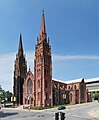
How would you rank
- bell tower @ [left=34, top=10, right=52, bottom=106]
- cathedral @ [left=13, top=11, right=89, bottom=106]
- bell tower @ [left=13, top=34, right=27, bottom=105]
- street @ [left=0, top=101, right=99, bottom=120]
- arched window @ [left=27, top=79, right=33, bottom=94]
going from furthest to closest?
bell tower @ [left=13, top=34, right=27, bottom=105] → arched window @ [left=27, top=79, right=33, bottom=94] → cathedral @ [left=13, top=11, right=89, bottom=106] → bell tower @ [left=34, top=10, right=52, bottom=106] → street @ [left=0, top=101, right=99, bottom=120]

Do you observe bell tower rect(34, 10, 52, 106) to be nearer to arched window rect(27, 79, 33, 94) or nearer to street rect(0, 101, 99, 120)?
arched window rect(27, 79, 33, 94)

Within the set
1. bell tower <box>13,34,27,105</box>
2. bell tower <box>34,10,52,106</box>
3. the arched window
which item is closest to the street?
bell tower <box>34,10,52,106</box>

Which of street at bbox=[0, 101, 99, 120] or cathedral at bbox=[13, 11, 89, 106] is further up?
cathedral at bbox=[13, 11, 89, 106]

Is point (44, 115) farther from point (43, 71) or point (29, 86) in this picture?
point (29, 86)

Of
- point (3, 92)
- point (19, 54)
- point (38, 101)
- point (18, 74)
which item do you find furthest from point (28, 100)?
point (3, 92)

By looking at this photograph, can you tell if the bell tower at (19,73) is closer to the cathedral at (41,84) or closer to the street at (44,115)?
the cathedral at (41,84)

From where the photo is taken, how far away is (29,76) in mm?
96438

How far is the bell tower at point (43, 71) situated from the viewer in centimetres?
8588

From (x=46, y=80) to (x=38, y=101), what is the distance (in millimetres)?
8591

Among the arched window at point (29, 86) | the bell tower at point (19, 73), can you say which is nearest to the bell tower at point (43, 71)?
the arched window at point (29, 86)

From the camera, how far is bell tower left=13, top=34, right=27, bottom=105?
10600 cm

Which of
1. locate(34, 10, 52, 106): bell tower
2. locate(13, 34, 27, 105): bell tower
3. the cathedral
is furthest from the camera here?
locate(13, 34, 27, 105): bell tower

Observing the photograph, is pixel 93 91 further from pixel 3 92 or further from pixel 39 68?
pixel 39 68

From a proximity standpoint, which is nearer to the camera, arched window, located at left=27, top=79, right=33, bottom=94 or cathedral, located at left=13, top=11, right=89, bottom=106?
cathedral, located at left=13, top=11, right=89, bottom=106
